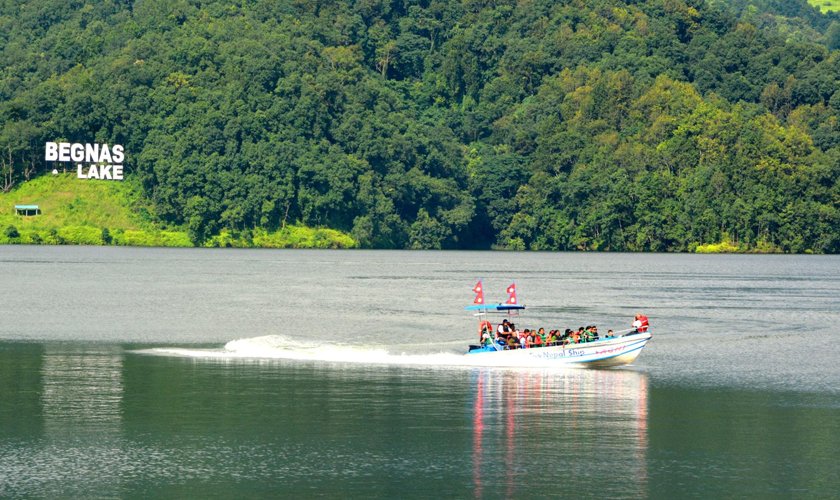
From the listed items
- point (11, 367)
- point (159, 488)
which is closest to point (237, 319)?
point (11, 367)

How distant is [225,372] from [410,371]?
32.3 feet

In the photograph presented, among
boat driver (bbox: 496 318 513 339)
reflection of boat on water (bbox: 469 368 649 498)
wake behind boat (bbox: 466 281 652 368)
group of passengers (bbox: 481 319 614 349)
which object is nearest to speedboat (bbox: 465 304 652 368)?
wake behind boat (bbox: 466 281 652 368)

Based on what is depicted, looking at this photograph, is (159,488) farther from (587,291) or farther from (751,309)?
(587,291)

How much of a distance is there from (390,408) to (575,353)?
1889 cm

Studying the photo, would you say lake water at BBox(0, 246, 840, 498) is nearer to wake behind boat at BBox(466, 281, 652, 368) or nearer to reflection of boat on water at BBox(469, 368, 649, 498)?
reflection of boat on water at BBox(469, 368, 649, 498)

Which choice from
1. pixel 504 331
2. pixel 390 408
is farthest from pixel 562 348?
pixel 390 408

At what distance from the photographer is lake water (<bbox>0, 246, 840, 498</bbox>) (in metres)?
40.9

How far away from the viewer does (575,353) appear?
70.4m

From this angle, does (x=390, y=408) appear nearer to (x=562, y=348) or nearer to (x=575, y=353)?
(x=562, y=348)

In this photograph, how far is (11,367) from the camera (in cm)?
6756

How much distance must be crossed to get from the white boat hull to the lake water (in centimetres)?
118

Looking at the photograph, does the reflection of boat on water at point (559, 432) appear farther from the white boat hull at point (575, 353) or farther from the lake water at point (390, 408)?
the white boat hull at point (575, 353)

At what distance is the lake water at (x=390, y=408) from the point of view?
4091 centimetres

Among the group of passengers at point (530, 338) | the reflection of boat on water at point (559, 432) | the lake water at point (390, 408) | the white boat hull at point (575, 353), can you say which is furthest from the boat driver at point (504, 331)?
the reflection of boat on water at point (559, 432)
